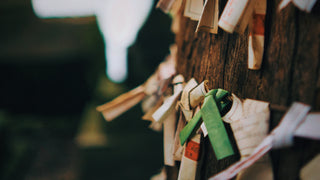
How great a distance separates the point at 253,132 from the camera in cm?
44

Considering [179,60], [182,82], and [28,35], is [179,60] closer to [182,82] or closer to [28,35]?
[182,82]

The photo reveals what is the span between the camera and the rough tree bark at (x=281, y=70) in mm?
349

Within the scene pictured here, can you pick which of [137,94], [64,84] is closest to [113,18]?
[64,84]

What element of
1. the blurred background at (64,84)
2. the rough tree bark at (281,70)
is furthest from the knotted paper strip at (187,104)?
the blurred background at (64,84)

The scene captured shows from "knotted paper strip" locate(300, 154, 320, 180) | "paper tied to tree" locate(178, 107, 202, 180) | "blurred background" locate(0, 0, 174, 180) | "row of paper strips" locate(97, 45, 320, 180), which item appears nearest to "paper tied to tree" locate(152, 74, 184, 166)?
"row of paper strips" locate(97, 45, 320, 180)

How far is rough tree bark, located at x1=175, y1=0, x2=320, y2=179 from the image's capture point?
349mm

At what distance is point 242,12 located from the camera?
0.46 m

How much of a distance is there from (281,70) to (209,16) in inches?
10.0

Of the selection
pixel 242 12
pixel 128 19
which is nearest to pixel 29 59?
pixel 128 19

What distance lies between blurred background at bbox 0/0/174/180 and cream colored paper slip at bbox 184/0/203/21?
12.4ft

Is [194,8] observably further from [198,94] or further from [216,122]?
[216,122]

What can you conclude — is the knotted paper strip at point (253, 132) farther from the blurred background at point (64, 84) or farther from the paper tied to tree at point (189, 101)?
the blurred background at point (64, 84)

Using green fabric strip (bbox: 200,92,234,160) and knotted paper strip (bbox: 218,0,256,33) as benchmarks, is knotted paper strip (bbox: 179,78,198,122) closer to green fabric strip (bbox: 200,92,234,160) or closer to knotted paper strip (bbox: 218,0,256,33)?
green fabric strip (bbox: 200,92,234,160)

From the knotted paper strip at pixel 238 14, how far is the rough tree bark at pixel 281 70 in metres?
0.03
